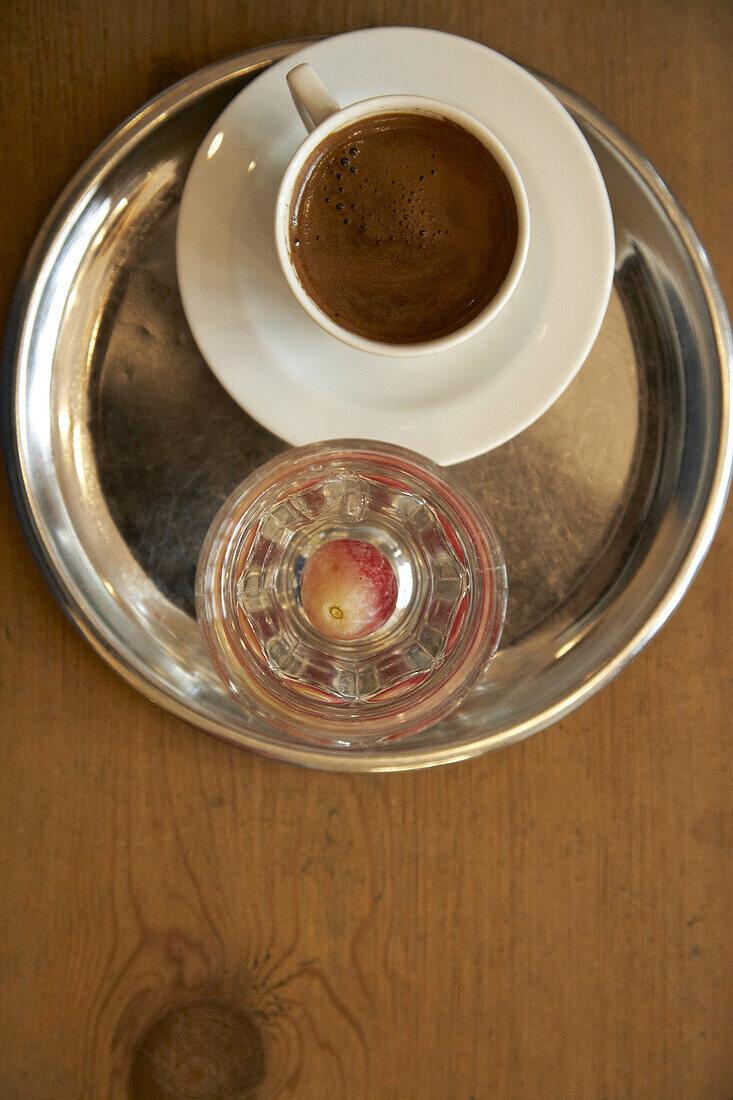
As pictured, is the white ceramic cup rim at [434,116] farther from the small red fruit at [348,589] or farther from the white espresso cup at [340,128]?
the small red fruit at [348,589]

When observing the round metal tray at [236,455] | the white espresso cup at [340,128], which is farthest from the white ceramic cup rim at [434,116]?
the round metal tray at [236,455]

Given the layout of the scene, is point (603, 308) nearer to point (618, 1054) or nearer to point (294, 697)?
point (294, 697)

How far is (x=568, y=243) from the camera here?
666mm

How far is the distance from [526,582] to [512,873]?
265mm

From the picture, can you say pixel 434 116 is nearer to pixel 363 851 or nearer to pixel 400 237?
pixel 400 237

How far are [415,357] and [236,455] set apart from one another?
0.18 m

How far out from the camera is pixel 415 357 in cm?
65

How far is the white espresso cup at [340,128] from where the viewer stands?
1.97 ft

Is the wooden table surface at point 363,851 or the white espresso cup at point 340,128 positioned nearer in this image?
the white espresso cup at point 340,128

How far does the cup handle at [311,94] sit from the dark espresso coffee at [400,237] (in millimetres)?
38

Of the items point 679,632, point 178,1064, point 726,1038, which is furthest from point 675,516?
point 178,1064

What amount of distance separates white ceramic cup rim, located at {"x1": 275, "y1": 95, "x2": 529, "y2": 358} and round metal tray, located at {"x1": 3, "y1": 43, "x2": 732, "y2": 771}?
135 millimetres

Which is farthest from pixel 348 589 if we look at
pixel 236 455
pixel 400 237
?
pixel 400 237

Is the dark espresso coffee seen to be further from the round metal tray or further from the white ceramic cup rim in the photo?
the round metal tray
